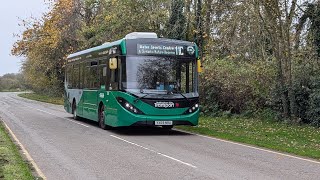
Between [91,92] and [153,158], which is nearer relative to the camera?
[153,158]

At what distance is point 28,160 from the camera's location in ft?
35.0

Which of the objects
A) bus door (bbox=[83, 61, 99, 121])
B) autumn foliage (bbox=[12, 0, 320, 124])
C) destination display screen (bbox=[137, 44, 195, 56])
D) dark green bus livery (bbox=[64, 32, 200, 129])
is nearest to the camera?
dark green bus livery (bbox=[64, 32, 200, 129])

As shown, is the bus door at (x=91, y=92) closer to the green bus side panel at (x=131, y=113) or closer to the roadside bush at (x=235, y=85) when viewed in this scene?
the green bus side panel at (x=131, y=113)

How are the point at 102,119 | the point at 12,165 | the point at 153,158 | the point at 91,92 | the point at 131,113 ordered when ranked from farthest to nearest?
the point at 91,92
the point at 102,119
the point at 131,113
the point at 153,158
the point at 12,165

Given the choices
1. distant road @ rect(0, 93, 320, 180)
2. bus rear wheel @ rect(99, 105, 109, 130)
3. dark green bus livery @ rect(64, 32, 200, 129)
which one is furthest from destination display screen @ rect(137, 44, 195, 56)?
bus rear wheel @ rect(99, 105, 109, 130)

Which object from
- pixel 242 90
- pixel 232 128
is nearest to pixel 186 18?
pixel 242 90

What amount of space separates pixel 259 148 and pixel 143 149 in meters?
3.25

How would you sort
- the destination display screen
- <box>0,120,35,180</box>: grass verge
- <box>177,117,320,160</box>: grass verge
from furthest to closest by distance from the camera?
the destination display screen
<box>177,117,320,160</box>: grass verge
<box>0,120,35,180</box>: grass verge

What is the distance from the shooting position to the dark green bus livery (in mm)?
15828

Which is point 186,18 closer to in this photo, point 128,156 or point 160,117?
point 160,117

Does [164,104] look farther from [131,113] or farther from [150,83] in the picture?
[131,113]

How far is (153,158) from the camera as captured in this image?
11.0m

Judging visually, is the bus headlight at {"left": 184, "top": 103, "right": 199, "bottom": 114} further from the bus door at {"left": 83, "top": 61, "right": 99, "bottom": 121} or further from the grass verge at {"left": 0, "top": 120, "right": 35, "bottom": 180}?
the grass verge at {"left": 0, "top": 120, "right": 35, "bottom": 180}

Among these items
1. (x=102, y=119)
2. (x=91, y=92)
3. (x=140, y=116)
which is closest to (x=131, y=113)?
(x=140, y=116)
